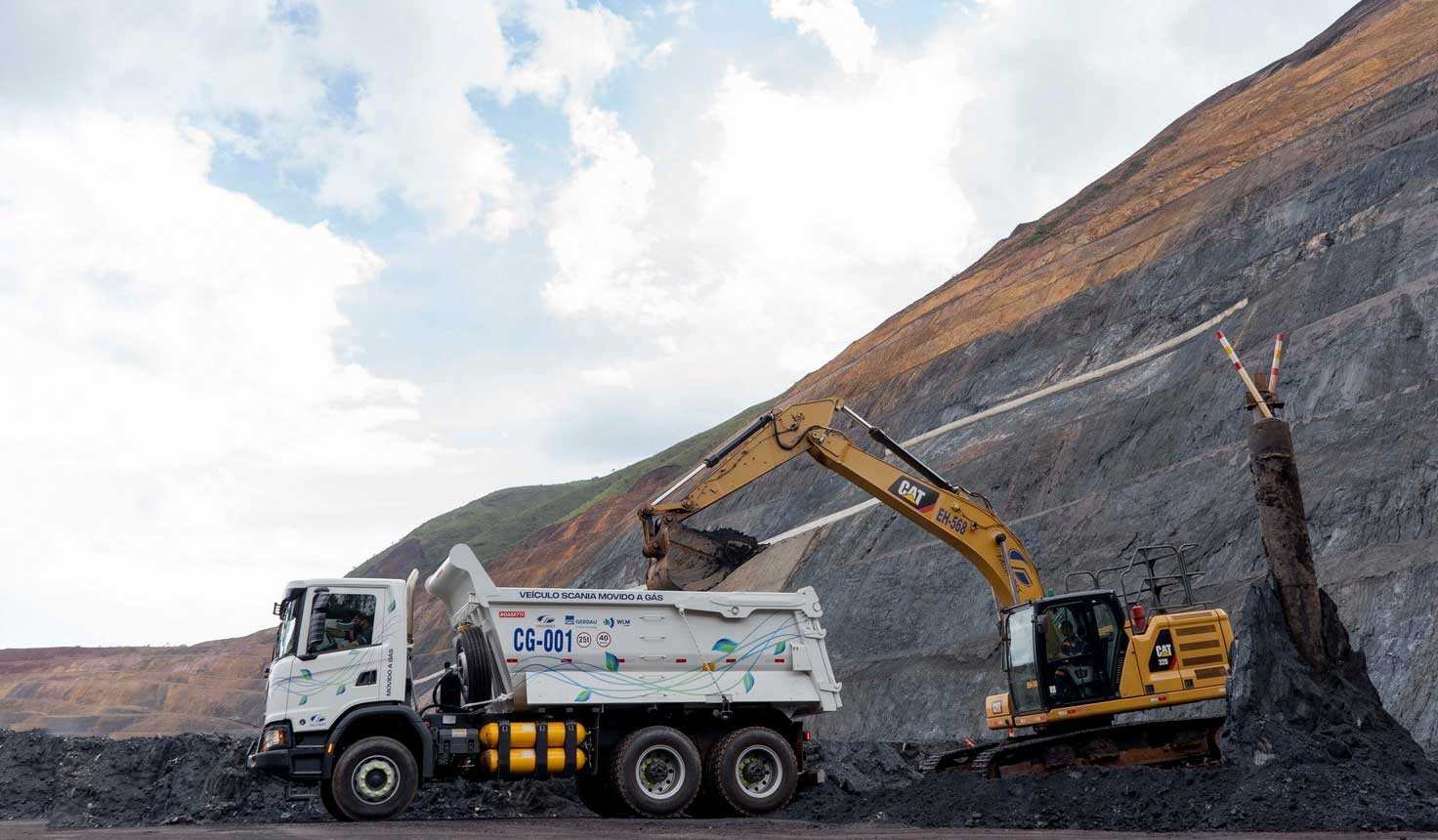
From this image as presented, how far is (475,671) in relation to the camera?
13570mm

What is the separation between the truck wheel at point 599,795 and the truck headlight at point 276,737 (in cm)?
327

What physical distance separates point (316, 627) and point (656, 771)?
4074mm

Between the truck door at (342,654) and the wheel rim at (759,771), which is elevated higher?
the truck door at (342,654)

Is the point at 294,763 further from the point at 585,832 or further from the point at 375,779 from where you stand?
the point at 585,832

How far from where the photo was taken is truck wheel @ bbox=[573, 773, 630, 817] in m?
13.4

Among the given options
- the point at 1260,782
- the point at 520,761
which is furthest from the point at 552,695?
the point at 1260,782

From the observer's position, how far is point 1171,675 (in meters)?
13.4

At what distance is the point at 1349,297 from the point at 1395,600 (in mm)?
10910

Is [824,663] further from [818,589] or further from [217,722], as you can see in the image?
[217,722]

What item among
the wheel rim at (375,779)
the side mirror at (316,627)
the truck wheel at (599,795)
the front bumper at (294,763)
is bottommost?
the truck wheel at (599,795)

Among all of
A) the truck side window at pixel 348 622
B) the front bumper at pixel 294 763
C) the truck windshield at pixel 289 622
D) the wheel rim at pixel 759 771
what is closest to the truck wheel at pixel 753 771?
the wheel rim at pixel 759 771

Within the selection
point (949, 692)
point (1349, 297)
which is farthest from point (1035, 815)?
point (1349, 297)

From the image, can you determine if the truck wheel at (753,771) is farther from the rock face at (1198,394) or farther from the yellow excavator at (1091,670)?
the rock face at (1198,394)

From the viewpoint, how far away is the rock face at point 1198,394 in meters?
19.5
